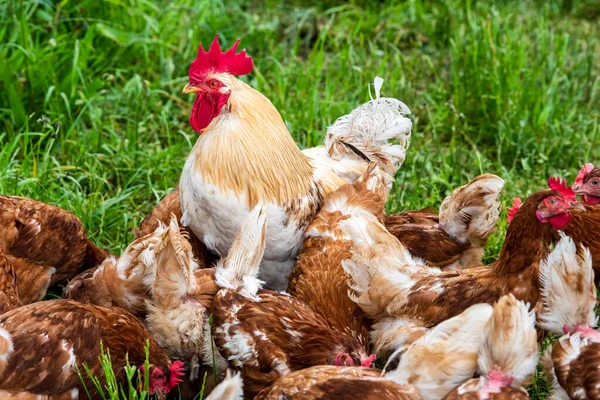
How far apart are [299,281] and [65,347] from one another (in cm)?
135

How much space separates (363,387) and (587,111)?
443cm

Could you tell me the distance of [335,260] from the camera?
461 centimetres

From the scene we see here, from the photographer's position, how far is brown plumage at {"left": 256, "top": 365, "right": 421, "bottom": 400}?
11.3ft

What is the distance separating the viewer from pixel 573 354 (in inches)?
146

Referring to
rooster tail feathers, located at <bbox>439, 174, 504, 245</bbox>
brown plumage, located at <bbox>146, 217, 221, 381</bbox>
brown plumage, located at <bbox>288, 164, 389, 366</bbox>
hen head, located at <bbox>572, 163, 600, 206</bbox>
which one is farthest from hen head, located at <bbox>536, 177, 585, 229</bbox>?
brown plumage, located at <bbox>146, 217, 221, 381</bbox>

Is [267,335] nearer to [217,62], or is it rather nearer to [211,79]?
[211,79]

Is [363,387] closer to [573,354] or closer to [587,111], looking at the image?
[573,354]

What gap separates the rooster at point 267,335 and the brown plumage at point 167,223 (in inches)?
24.8

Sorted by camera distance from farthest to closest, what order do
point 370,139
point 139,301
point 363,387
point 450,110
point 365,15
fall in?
point 365,15 < point 450,110 < point 370,139 < point 139,301 < point 363,387

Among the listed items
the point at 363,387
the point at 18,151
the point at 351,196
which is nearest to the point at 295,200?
the point at 351,196

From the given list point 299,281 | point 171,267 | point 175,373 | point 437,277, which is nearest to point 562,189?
point 437,277

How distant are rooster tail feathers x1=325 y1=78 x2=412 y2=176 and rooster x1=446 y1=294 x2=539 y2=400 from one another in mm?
1978

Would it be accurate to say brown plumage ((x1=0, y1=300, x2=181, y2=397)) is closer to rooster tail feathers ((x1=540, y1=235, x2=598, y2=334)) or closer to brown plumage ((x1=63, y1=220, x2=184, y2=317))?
brown plumage ((x1=63, y1=220, x2=184, y2=317))

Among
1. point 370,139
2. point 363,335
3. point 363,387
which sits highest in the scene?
point 370,139
